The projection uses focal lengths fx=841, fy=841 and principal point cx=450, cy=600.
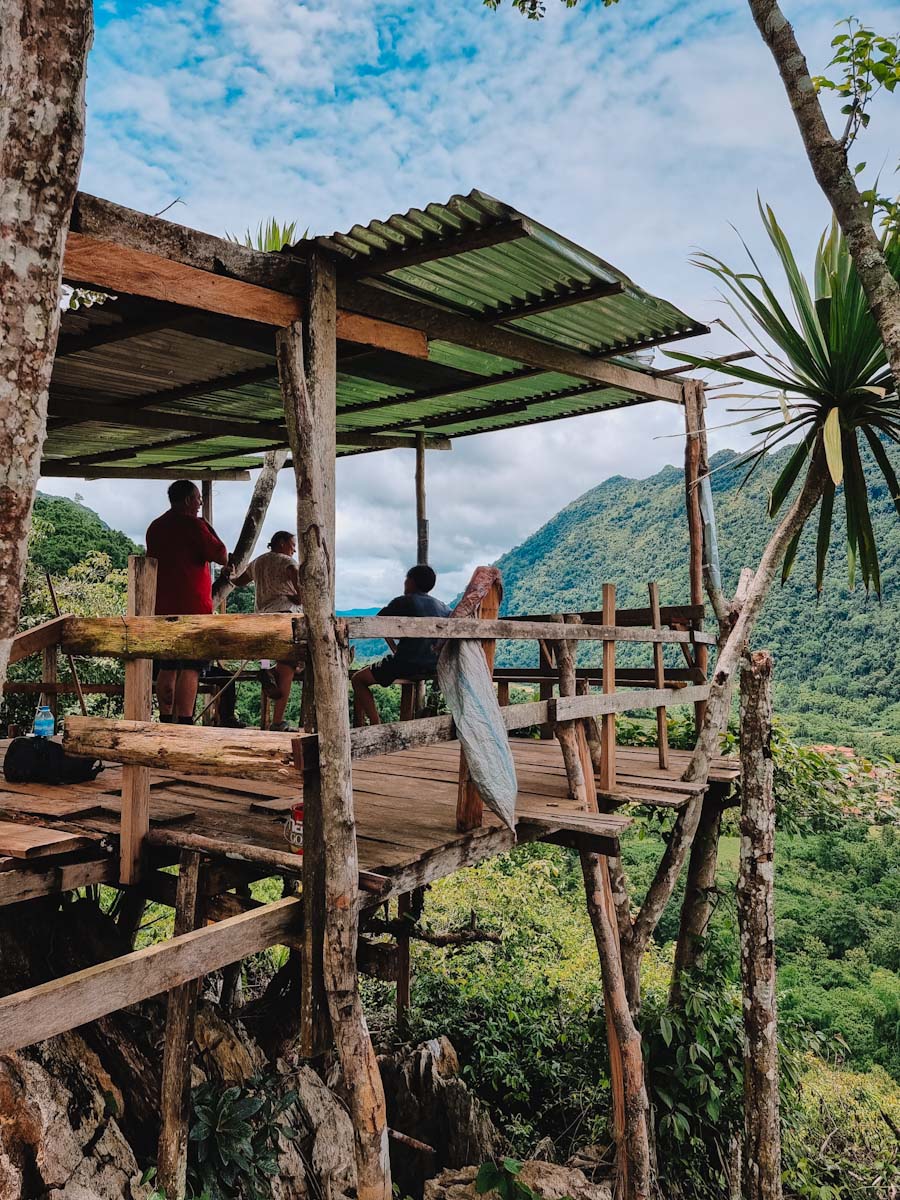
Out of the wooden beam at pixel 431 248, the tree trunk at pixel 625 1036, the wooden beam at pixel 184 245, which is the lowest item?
the tree trunk at pixel 625 1036

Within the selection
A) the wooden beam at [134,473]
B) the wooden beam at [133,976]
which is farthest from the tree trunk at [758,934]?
the wooden beam at [134,473]

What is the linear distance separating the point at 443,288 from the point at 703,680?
11.5 feet

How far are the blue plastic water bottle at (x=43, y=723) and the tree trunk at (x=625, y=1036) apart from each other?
9.92 ft

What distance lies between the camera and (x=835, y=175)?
344 cm

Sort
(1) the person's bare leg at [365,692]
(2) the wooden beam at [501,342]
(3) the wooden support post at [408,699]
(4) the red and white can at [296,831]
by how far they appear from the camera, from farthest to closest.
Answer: (3) the wooden support post at [408,699], (1) the person's bare leg at [365,692], (2) the wooden beam at [501,342], (4) the red and white can at [296,831]

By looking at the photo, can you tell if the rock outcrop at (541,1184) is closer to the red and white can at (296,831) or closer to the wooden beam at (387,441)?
the red and white can at (296,831)

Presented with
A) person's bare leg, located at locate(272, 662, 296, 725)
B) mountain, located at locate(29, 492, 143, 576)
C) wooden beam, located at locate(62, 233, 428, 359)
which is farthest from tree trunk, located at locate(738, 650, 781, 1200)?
mountain, located at locate(29, 492, 143, 576)

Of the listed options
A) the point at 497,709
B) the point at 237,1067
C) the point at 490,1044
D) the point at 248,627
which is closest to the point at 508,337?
the point at 497,709

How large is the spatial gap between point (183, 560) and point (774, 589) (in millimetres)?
29511

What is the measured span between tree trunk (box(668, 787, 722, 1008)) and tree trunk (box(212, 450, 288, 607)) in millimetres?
4122

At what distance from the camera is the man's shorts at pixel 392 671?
5.73 metres

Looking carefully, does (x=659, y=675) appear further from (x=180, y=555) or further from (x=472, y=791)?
(x=180, y=555)

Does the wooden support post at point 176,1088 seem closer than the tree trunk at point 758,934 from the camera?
Yes

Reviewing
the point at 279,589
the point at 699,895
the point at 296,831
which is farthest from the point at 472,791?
the point at 699,895
